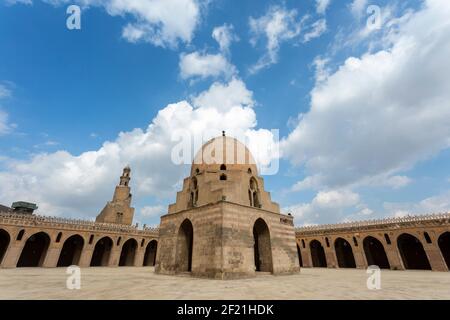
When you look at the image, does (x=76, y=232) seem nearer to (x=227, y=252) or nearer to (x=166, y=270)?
(x=166, y=270)

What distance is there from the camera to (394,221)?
2602 cm

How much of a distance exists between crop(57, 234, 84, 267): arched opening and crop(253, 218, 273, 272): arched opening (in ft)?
84.7

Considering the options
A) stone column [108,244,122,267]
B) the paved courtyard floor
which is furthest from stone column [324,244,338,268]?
stone column [108,244,122,267]

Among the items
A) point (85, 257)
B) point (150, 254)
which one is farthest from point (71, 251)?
point (150, 254)

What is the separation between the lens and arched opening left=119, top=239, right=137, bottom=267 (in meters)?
→ 34.3

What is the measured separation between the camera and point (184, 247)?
1745 cm

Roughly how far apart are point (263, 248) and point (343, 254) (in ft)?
75.0

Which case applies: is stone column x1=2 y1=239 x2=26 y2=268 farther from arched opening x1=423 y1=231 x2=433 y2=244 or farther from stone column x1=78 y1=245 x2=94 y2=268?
arched opening x1=423 y1=231 x2=433 y2=244

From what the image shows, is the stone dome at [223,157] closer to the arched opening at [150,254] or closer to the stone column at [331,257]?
the stone column at [331,257]

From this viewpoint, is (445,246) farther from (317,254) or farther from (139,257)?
(139,257)

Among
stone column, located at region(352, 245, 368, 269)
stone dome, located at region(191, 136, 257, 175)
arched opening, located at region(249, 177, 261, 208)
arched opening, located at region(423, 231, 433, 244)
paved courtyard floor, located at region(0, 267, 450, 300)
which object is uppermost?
stone dome, located at region(191, 136, 257, 175)

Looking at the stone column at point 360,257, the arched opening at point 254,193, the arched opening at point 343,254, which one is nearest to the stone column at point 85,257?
the arched opening at point 254,193
